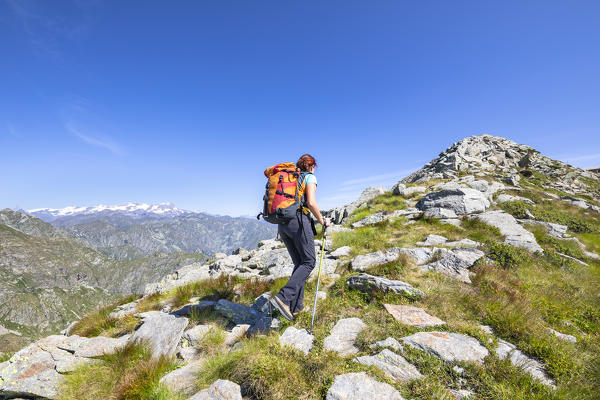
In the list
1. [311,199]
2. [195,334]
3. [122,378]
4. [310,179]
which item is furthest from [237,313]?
[310,179]

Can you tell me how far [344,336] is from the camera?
4863 millimetres

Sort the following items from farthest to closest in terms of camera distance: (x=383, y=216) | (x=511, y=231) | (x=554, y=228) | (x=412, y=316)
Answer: (x=383, y=216) < (x=554, y=228) < (x=511, y=231) < (x=412, y=316)

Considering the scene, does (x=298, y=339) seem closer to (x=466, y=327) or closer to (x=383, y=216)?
(x=466, y=327)

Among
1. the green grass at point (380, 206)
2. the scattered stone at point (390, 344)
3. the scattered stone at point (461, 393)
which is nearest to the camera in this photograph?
the scattered stone at point (461, 393)

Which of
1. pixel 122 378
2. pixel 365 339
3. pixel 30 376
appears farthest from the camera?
pixel 30 376

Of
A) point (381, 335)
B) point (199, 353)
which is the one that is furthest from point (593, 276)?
point (199, 353)

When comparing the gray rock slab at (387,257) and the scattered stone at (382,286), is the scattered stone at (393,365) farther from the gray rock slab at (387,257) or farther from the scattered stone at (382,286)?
the gray rock slab at (387,257)

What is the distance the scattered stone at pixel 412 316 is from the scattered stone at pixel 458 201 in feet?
38.8

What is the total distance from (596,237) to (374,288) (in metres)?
14.8

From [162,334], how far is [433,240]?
10.8 metres

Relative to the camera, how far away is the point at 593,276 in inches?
328

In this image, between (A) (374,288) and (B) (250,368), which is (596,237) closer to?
(A) (374,288)

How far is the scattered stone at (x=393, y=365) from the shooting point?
12.2 ft

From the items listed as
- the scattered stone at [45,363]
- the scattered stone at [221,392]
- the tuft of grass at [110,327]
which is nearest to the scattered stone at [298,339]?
the scattered stone at [221,392]
